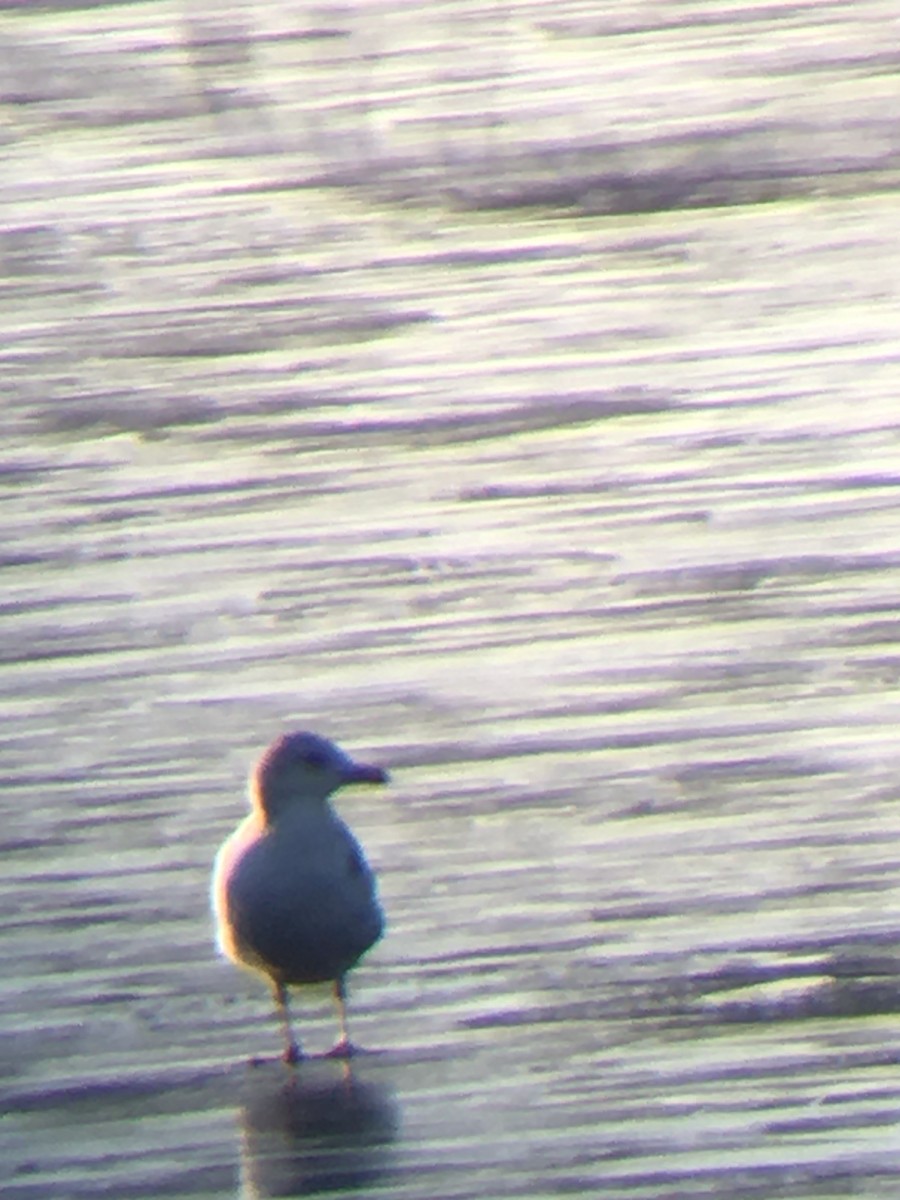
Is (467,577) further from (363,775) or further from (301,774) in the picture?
(301,774)

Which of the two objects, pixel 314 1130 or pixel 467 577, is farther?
pixel 467 577

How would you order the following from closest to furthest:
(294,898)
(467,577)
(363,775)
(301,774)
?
(294,898) → (301,774) → (363,775) → (467,577)

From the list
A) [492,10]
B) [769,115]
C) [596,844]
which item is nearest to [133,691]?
[596,844]

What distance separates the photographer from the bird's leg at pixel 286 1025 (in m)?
4.00

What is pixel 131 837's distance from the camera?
4.63 m

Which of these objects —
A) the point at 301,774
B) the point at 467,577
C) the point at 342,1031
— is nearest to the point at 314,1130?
the point at 342,1031

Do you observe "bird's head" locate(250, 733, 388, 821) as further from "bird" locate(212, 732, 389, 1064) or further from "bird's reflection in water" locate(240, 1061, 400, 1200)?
"bird's reflection in water" locate(240, 1061, 400, 1200)

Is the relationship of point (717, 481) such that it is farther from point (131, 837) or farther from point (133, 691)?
point (131, 837)

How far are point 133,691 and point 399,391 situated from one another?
1415mm

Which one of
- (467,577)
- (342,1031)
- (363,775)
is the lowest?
(467,577)

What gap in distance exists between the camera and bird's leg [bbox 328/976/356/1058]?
13.2ft

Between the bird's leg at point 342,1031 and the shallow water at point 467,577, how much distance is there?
3 centimetres

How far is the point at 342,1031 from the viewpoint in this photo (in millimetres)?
4062

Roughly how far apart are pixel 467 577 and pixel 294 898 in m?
1.62
